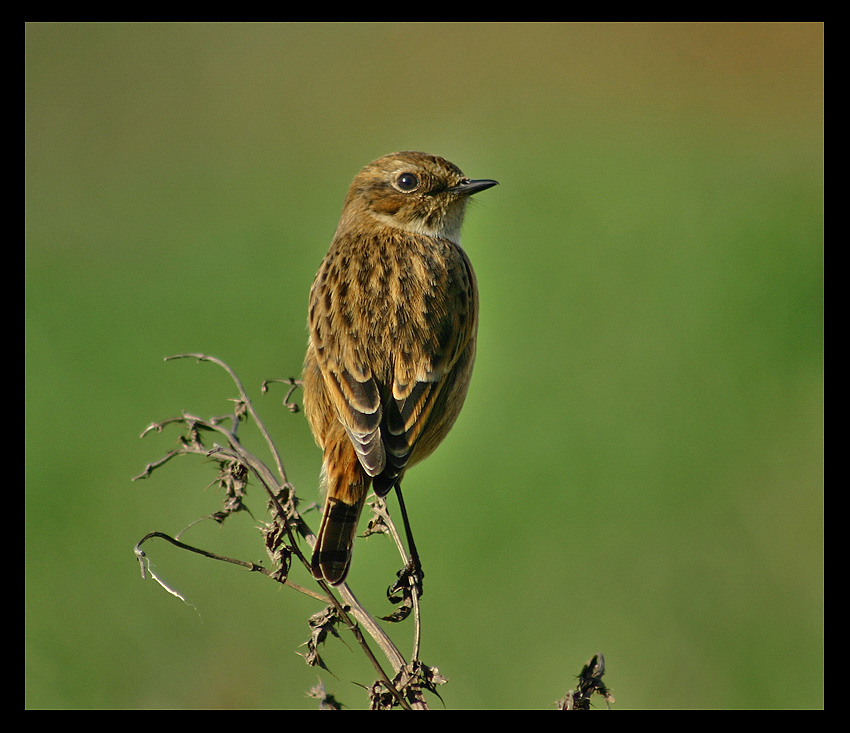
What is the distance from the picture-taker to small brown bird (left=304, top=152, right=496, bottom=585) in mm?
3889

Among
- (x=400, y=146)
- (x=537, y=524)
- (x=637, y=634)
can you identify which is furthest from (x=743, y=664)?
(x=400, y=146)

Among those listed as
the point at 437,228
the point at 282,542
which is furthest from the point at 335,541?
the point at 437,228

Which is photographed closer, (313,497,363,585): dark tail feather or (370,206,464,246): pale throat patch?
(313,497,363,585): dark tail feather

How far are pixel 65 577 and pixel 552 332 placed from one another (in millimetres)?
3841

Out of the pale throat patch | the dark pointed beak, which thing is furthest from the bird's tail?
the dark pointed beak

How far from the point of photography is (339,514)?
3633 millimetres

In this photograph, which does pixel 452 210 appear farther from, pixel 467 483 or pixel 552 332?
pixel 552 332

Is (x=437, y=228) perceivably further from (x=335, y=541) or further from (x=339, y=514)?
(x=335, y=541)

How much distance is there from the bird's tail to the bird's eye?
1.65m

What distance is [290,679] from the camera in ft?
18.4

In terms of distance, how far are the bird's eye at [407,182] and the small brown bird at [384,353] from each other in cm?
12

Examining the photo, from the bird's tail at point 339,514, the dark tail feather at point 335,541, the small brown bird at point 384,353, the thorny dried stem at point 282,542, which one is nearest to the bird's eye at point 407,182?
the small brown bird at point 384,353

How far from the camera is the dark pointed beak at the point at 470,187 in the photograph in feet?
16.3

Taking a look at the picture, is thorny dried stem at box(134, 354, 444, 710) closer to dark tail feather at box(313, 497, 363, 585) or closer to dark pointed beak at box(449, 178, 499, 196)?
dark tail feather at box(313, 497, 363, 585)
